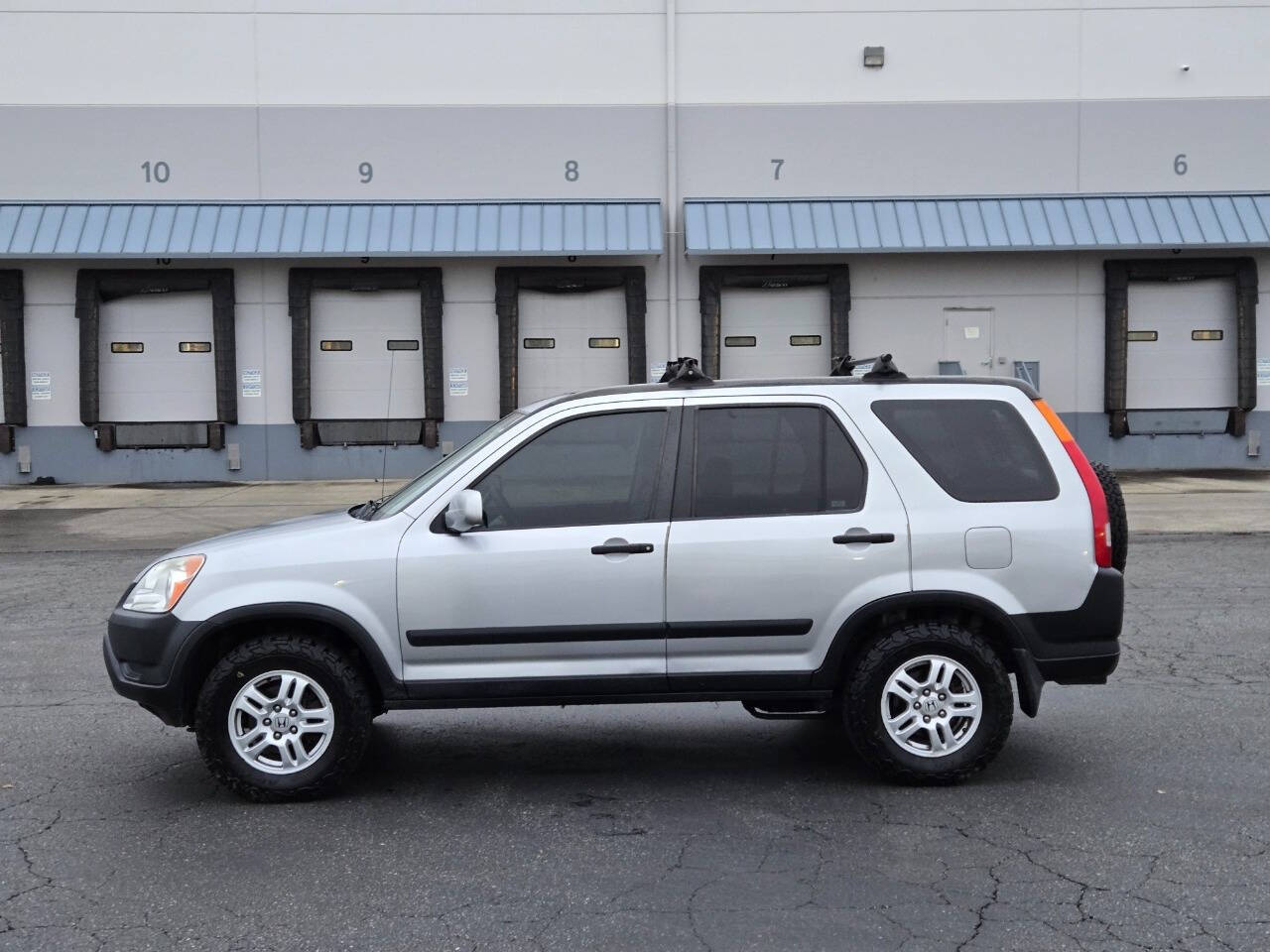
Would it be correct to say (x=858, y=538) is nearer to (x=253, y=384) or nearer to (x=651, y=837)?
(x=651, y=837)

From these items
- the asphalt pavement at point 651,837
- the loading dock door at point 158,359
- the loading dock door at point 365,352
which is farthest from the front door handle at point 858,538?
the loading dock door at point 158,359

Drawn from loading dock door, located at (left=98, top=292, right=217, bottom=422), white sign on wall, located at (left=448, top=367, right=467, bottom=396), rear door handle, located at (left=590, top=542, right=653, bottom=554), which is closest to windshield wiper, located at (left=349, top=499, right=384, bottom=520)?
rear door handle, located at (left=590, top=542, right=653, bottom=554)

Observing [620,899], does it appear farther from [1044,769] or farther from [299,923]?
[1044,769]

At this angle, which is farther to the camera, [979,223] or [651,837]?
[979,223]

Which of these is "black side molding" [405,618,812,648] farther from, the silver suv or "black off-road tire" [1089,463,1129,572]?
"black off-road tire" [1089,463,1129,572]

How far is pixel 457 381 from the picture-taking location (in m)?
20.6

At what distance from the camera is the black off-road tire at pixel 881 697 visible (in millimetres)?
5516

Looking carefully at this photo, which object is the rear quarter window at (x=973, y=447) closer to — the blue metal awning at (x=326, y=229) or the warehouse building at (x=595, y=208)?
the blue metal awning at (x=326, y=229)

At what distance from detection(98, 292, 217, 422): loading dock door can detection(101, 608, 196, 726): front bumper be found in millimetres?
Answer: 15920

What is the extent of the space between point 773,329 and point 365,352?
6451 millimetres

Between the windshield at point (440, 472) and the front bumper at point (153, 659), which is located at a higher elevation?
the windshield at point (440, 472)

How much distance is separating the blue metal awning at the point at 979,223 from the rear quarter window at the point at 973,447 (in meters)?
14.3

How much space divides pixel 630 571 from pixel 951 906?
6.07ft

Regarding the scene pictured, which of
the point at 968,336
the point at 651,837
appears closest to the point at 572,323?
the point at 968,336
